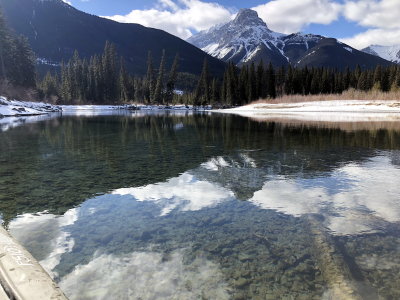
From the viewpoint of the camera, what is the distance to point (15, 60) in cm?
9106

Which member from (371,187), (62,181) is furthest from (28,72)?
(371,187)

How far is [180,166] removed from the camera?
14.4 meters

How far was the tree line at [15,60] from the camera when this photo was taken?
83.3 metres

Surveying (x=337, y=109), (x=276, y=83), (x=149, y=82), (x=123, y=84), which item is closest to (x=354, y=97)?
(x=337, y=109)

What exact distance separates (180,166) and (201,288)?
956cm

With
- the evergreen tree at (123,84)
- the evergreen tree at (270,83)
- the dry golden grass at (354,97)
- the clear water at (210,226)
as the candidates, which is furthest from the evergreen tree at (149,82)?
the clear water at (210,226)

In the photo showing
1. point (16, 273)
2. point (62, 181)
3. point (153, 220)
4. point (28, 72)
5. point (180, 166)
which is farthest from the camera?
point (28, 72)

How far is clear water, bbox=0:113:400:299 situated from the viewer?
514 centimetres

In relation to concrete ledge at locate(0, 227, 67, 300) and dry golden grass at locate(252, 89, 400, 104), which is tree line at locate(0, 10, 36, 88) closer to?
dry golden grass at locate(252, 89, 400, 104)

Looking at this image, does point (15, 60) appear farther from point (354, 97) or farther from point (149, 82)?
point (354, 97)

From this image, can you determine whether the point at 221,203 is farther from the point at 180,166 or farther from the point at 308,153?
the point at 308,153

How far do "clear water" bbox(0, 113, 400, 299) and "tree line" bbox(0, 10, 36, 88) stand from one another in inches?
3222

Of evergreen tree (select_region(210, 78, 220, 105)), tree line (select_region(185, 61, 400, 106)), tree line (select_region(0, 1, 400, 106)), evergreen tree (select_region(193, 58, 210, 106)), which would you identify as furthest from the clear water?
evergreen tree (select_region(193, 58, 210, 106))

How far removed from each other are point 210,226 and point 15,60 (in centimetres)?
10391
